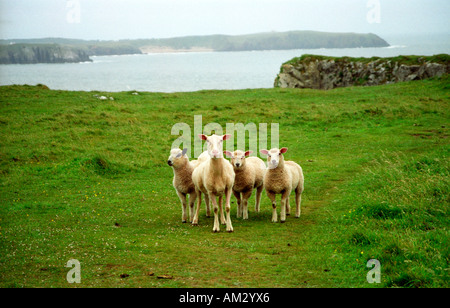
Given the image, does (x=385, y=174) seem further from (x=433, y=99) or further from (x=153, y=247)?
(x=433, y=99)

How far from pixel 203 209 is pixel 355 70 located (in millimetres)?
46968

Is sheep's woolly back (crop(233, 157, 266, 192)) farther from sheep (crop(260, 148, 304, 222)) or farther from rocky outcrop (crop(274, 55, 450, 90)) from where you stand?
rocky outcrop (crop(274, 55, 450, 90))

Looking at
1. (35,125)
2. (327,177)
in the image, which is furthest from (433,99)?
(35,125)

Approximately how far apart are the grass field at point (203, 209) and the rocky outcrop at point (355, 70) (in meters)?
18.6

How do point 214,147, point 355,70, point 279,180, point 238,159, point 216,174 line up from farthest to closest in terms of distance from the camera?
point 355,70
point 279,180
point 238,159
point 216,174
point 214,147

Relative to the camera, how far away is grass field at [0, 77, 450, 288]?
8.63 meters

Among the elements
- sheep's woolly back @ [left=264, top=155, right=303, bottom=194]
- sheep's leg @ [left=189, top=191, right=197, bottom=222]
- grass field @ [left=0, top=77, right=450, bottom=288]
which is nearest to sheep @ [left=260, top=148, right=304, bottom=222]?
sheep's woolly back @ [left=264, top=155, right=303, bottom=194]

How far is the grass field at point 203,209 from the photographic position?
8.63 meters

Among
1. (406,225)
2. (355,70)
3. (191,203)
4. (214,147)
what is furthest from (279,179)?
(355,70)

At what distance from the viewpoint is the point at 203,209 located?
52.3 feet

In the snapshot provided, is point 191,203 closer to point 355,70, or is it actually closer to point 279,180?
point 279,180

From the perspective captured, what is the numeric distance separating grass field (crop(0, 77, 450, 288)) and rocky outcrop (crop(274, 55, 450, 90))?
18.6 meters

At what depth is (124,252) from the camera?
32.7ft

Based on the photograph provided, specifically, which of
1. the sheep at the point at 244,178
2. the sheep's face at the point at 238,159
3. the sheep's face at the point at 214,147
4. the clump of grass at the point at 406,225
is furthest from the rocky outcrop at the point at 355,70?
the sheep's face at the point at 214,147
